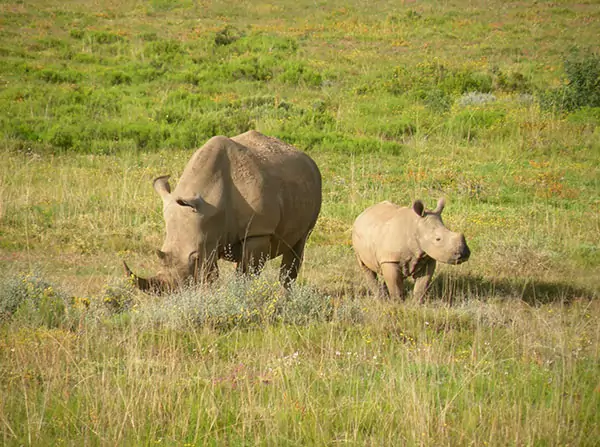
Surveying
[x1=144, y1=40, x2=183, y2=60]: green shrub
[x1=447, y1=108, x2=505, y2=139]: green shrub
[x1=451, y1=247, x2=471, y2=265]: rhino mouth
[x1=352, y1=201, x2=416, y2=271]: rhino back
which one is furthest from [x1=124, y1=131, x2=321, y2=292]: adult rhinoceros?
[x1=144, y1=40, x2=183, y2=60]: green shrub

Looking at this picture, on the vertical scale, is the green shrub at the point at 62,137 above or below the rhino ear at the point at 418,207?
below

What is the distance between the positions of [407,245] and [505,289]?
177 centimetres

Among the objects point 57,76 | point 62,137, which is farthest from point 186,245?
point 57,76

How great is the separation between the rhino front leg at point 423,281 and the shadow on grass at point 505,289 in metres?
0.22

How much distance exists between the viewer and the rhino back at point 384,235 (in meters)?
8.79

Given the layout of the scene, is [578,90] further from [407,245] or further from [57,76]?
[57,76]

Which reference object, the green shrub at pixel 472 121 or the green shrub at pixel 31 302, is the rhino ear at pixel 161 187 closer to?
the green shrub at pixel 31 302

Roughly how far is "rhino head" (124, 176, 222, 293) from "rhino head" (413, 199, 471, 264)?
240 centimetres

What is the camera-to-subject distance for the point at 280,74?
25.0 m

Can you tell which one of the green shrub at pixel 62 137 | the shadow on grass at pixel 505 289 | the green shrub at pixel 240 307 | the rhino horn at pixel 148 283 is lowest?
the shadow on grass at pixel 505 289

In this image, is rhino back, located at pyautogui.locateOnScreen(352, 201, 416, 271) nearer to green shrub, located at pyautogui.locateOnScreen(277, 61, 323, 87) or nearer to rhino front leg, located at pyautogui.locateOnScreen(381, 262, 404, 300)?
rhino front leg, located at pyautogui.locateOnScreen(381, 262, 404, 300)

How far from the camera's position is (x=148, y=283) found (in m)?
7.30

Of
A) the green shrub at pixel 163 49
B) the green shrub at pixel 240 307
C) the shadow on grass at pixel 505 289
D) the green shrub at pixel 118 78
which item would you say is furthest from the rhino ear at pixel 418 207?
the green shrub at pixel 163 49

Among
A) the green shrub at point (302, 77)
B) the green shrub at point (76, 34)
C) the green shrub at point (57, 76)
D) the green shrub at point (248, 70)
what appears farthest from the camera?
the green shrub at point (76, 34)
